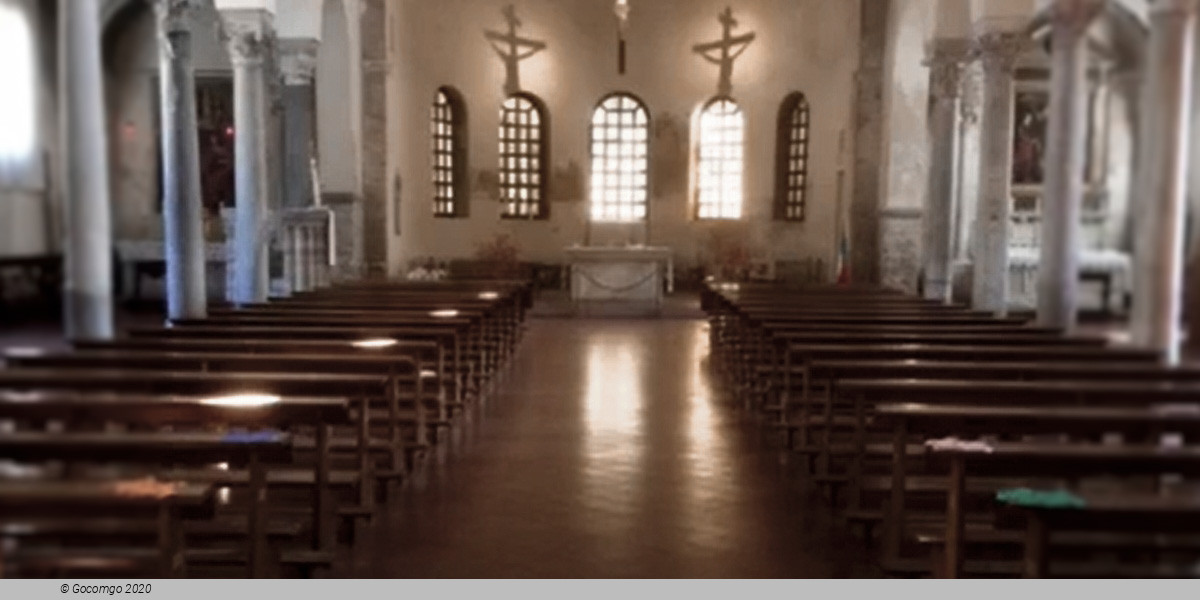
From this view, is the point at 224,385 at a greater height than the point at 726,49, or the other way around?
the point at 726,49

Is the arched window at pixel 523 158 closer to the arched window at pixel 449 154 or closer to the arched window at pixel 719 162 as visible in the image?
the arched window at pixel 449 154

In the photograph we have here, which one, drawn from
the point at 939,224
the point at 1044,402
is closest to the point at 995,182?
the point at 939,224

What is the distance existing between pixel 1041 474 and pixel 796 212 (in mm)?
22573

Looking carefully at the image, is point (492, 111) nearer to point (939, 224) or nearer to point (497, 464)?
point (939, 224)

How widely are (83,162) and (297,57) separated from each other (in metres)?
10.3

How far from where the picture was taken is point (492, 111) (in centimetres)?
2688

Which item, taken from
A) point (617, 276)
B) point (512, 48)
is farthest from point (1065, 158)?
point (512, 48)

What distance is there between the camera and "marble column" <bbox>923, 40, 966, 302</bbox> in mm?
16016

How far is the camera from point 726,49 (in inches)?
1051

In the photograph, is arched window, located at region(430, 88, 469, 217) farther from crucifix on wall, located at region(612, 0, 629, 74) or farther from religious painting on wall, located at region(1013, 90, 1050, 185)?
religious painting on wall, located at region(1013, 90, 1050, 185)

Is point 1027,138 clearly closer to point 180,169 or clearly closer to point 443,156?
point 443,156

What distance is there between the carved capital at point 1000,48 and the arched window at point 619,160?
14.2 metres

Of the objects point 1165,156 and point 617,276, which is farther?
point 617,276

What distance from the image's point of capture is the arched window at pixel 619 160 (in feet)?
91.0
